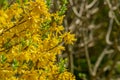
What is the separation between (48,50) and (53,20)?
0.25 meters

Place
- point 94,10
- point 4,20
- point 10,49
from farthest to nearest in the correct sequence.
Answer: point 94,10, point 10,49, point 4,20

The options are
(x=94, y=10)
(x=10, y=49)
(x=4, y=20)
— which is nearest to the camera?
(x=4, y=20)

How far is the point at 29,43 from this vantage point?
3191 mm

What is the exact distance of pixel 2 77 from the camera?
3.18 meters

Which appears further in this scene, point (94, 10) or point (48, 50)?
point (94, 10)

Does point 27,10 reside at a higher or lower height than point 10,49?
higher

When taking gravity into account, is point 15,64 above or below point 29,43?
below

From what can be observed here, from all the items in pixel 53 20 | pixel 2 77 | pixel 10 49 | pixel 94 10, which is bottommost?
pixel 2 77

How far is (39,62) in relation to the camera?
3264 mm

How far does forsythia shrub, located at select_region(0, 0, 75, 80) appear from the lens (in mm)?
3131

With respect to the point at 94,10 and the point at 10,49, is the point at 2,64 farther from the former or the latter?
the point at 94,10

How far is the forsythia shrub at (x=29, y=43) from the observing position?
3.13m

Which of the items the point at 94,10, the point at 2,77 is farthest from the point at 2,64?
the point at 94,10

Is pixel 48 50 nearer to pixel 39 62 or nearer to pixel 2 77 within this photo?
pixel 39 62
